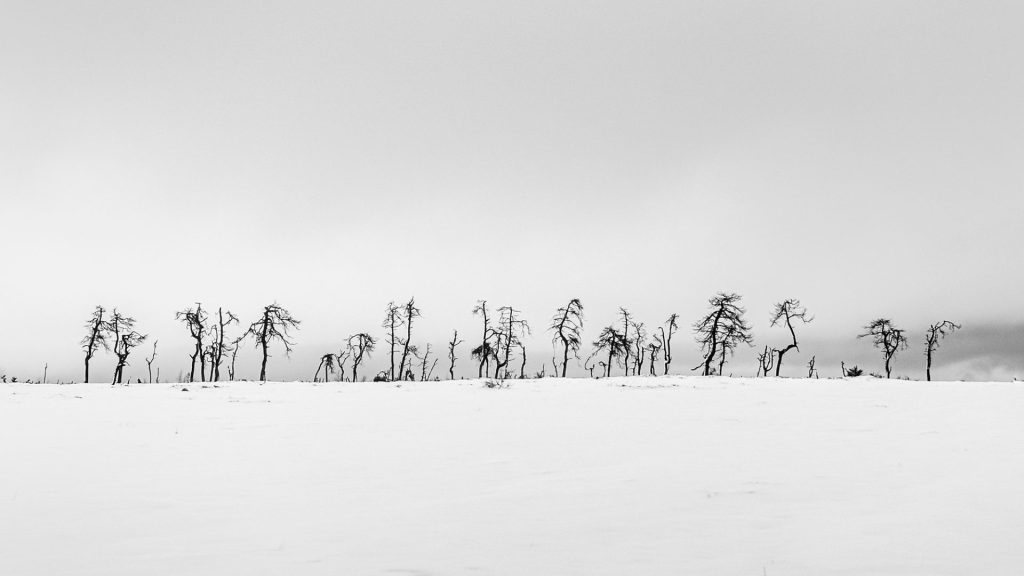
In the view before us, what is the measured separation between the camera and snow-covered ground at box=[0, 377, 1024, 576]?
569 cm

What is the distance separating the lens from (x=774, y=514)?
289 inches

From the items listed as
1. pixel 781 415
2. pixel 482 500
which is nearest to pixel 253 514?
pixel 482 500

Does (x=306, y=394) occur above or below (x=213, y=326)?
below

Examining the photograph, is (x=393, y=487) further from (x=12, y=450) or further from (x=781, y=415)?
(x=781, y=415)

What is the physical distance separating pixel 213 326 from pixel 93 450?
4807cm

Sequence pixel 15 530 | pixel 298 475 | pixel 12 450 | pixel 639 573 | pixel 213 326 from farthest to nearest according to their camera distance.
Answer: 1. pixel 213 326
2. pixel 12 450
3. pixel 298 475
4. pixel 15 530
5. pixel 639 573

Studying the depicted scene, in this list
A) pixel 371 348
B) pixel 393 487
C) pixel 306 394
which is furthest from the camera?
pixel 371 348

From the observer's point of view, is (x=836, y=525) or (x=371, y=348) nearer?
(x=836, y=525)

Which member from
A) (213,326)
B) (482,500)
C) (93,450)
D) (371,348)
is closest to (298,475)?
(482,500)

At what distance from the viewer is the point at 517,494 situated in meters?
8.61

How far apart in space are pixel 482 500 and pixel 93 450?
9320 millimetres

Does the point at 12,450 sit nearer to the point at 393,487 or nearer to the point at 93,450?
the point at 93,450

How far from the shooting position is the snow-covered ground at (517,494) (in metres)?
5.69

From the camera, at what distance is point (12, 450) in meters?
12.1
